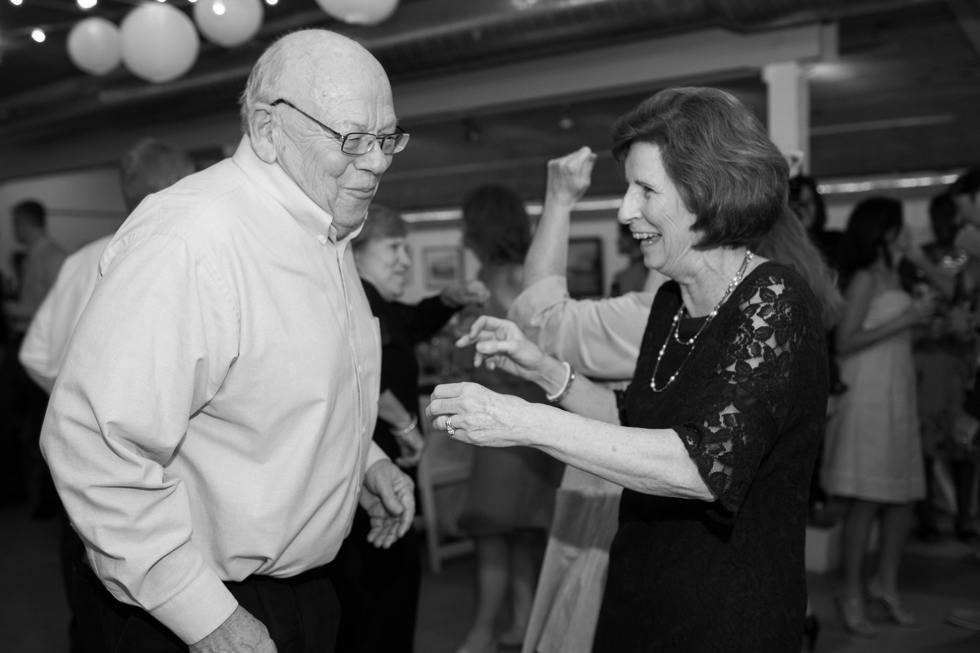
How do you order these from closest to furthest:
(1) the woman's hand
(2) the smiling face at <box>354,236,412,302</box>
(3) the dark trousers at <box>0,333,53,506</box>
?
(1) the woman's hand, (2) the smiling face at <box>354,236,412,302</box>, (3) the dark trousers at <box>0,333,53,506</box>

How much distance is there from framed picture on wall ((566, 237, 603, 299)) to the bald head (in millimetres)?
9283

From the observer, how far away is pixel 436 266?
1179 centimetres

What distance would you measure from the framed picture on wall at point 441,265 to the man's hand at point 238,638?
Result: 1008 centimetres

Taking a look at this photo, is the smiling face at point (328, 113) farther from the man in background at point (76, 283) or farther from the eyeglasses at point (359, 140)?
the man in background at point (76, 283)

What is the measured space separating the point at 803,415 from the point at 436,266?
1049 centimetres

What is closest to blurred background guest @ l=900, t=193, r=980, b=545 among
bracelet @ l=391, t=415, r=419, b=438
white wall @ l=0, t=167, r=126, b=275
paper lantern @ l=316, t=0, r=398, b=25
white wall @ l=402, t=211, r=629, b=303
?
paper lantern @ l=316, t=0, r=398, b=25

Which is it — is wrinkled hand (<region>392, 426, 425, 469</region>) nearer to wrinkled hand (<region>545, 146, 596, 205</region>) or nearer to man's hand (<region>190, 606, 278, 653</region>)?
wrinkled hand (<region>545, 146, 596, 205</region>)

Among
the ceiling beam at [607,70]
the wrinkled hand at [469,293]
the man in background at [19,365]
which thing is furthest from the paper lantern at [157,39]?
the wrinkled hand at [469,293]

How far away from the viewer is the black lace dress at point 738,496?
132 centimetres

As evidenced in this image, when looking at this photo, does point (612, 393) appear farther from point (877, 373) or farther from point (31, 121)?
point (31, 121)

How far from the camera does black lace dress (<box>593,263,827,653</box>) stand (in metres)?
1.32

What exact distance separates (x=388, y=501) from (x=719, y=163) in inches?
36.3

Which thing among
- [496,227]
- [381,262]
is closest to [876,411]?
[496,227]

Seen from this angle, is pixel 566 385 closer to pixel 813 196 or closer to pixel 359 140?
pixel 359 140
